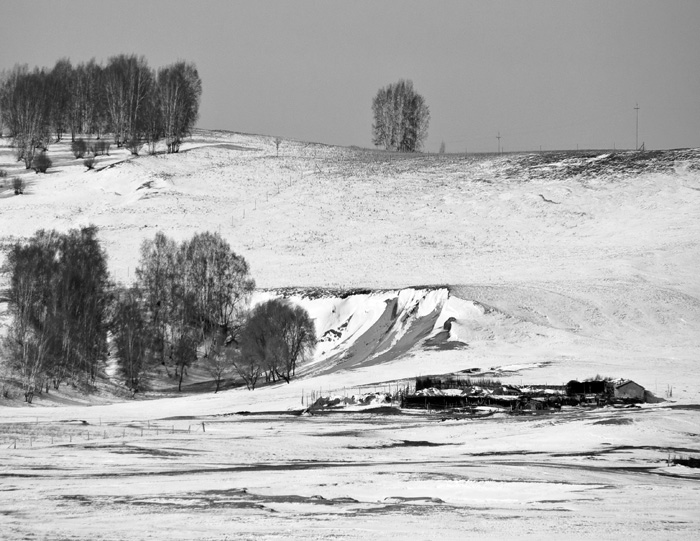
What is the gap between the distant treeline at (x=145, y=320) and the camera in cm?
5991

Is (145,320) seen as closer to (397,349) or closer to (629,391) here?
(397,349)

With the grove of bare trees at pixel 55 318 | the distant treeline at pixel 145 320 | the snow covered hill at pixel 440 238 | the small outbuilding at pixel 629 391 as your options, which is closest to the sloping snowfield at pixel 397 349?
the snow covered hill at pixel 440 238

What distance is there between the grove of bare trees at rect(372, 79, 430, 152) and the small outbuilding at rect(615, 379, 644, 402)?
9287 cm

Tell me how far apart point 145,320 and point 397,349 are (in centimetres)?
1748

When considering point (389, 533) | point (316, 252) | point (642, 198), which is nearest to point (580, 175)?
point (642, 198)

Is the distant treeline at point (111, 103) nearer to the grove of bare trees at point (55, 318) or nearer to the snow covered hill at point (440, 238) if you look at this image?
the snow covered hill at point (440, 238)

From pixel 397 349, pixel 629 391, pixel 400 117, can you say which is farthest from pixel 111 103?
pixel 629 391

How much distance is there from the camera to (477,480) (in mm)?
27719

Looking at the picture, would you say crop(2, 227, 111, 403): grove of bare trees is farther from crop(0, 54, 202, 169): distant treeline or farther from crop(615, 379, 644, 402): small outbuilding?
crop(0, 54, 202, 169): distant treeline

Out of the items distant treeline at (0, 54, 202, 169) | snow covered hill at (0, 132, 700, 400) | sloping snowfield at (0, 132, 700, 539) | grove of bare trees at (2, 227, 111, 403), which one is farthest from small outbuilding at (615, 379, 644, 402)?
distant treeline at (0, 54, 202, 169)

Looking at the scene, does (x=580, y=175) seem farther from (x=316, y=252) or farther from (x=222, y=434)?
(x=222, y=434)

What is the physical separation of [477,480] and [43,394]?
114 ft

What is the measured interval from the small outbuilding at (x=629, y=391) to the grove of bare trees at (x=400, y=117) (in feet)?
305

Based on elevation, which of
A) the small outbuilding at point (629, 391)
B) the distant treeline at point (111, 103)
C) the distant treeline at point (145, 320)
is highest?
the distant treeline at point (111, 103)
